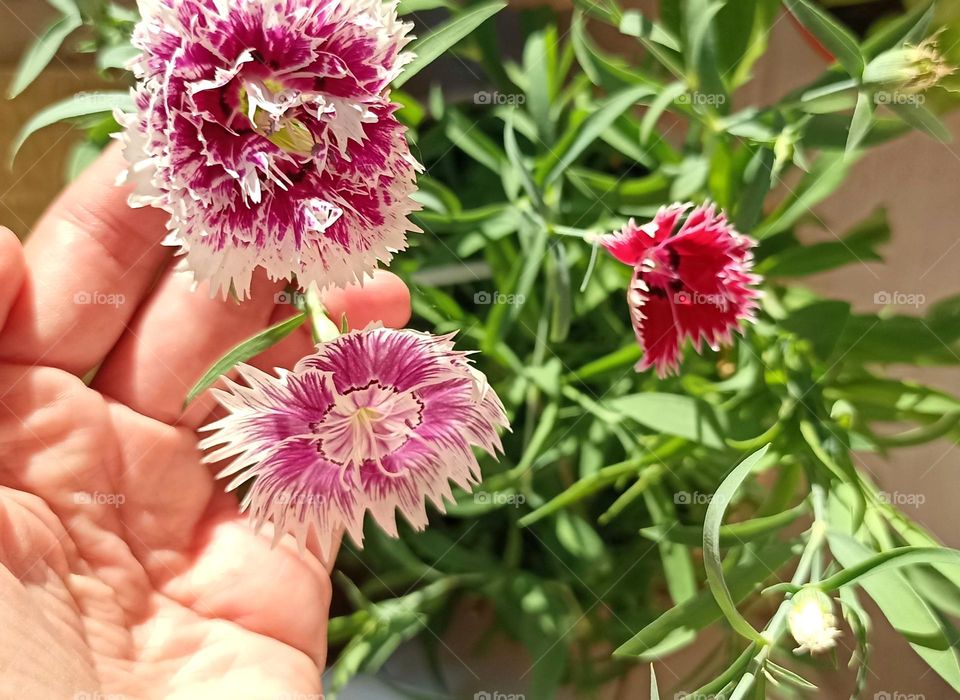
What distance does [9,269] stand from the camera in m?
0.52

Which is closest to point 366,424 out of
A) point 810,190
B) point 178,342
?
point 178,342

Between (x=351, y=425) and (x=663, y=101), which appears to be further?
(x=663, y=101)

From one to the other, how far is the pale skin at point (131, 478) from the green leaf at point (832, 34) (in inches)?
13.2

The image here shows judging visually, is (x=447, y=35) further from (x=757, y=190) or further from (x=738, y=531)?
(x=738, y=531)

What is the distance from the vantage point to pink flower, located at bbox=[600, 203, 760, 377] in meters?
0.48

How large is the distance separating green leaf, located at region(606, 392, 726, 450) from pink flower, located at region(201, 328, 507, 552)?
0.19 metres

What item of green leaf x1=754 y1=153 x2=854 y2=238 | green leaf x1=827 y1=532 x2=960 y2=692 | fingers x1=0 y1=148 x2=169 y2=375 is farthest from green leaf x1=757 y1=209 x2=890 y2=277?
fingers x1=0 y1=148 x2=169 y2=375

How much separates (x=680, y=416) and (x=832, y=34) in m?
0.29

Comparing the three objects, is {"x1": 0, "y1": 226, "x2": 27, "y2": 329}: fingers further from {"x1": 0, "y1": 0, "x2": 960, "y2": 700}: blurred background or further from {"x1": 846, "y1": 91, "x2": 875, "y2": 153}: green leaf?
{"x1": 846, "y1": 91, "x2": 875, "y2": 153}: green leaf

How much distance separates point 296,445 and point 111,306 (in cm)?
27

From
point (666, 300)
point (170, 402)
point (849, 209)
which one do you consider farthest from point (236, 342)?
point (849, 209)

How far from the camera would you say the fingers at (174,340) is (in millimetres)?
595

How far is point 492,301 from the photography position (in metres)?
0.74

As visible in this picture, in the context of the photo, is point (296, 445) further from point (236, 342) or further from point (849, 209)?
point (849, 209)
